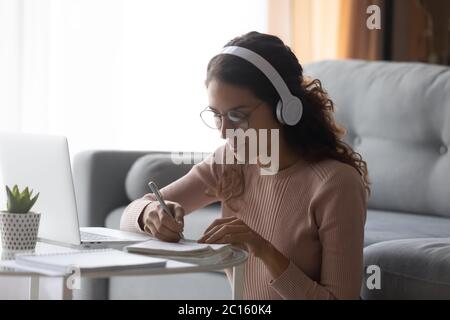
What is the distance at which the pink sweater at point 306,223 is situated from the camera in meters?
1.41

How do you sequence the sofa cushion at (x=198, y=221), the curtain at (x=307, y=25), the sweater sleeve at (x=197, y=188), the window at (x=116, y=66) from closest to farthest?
the sweater sleeve at (x=197, y=188) → the sofa cushion at (x=198, y=221) → the window at (x=116, y=66) → the curtain at (x=307, y=25)

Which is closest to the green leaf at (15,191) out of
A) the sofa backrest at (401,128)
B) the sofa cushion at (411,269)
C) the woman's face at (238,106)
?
the woman's face at (238,106)

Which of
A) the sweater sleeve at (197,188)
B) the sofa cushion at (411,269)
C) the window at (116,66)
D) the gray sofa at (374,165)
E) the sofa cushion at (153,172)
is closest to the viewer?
the sofa cushion at (411,269)

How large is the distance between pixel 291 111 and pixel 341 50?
2.14 metres

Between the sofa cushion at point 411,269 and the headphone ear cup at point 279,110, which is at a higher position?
the headphone ear cup at point 279,110

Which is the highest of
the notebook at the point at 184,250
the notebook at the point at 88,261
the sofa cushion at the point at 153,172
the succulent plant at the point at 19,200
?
the succulent plant at the point at 19,200

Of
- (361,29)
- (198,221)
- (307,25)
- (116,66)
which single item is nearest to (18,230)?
(198,221)

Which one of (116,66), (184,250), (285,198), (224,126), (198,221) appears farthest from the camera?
(116,66)

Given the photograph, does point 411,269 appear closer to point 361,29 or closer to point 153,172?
point 153,172

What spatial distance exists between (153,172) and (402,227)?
770 millimetres

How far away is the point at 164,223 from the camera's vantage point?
1.47 metres

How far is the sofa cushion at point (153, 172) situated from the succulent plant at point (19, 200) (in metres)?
1.10

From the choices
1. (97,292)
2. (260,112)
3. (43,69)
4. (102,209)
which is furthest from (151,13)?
(260,112)

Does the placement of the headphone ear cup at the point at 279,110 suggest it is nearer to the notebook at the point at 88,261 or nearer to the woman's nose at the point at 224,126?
the woman's nose at the point at 224,126
